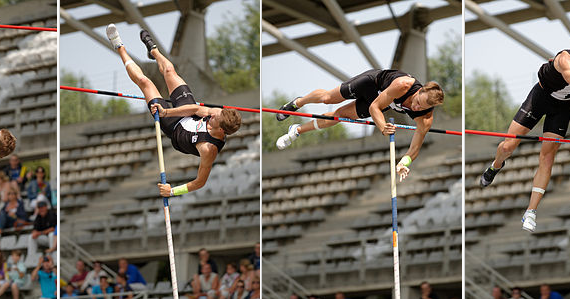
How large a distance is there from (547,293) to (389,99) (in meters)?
6.80

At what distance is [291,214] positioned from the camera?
49.9 feet

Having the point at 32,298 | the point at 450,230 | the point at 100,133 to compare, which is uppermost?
the point at 100,133

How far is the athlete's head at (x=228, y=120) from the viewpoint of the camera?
24.2ft

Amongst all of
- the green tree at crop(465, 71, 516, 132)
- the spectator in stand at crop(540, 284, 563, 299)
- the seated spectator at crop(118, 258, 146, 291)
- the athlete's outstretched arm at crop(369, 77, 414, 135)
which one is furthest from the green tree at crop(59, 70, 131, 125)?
the athlete's outstretched arm at crop(369, 77, 414, 135)

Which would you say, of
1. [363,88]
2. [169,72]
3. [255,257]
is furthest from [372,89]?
A: [255,257]

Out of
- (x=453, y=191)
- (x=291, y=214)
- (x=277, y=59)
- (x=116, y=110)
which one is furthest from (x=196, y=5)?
(x=453, y=191)

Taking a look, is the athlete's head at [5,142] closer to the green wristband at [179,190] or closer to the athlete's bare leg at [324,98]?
the green wristband at [179,190]

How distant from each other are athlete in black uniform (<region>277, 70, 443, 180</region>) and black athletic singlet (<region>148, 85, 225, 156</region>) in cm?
107

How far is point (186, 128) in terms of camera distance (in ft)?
25.0

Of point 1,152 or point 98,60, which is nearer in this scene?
point 1,152

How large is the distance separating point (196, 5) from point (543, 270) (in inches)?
254

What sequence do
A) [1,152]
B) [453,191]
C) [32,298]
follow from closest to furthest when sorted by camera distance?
[1,152] < [32,298] < [453,191]

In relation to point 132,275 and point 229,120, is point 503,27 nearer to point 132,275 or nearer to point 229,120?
point 132,275

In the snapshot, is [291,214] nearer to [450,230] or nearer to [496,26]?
[450,230]
